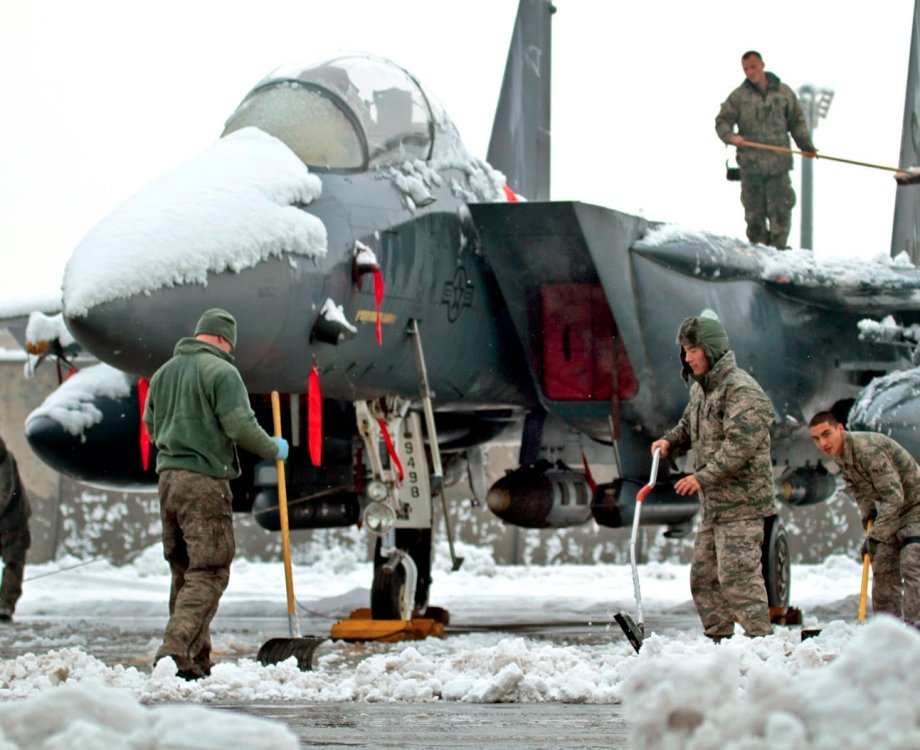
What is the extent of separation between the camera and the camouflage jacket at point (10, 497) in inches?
426

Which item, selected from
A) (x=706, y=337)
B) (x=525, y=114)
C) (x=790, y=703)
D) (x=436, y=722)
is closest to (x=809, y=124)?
(x=525, y=114)

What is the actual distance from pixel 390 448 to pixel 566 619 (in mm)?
3135

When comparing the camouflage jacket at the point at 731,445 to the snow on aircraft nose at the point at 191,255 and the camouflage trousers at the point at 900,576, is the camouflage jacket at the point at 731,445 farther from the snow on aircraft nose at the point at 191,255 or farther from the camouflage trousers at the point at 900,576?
the snow on aircraft nose at the point at 191,255

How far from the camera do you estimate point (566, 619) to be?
38.2ft

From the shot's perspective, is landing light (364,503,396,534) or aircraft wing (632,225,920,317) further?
aircraft wing (632,225,920,317)

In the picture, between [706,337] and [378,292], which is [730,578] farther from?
[378,292]

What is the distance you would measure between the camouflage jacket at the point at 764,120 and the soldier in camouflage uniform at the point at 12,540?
A: 17.2 feet

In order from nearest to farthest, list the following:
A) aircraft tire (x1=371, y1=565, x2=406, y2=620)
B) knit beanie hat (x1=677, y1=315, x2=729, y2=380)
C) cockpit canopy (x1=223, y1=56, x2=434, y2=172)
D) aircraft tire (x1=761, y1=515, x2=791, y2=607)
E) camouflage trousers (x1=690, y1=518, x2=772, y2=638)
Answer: camouflage trousers (x1=690, y1=518, x2=772, y2=638) → knit beanie hat (x1=677, y1=315, x2=729, y2=380) → cockpit canopy (x1=223, y1=56, x2=434, y2=172) → aircraft tire (x1=371, y1=565, x2=406, y2=620) → aircraft tire (x1=761, y1=515, x2=791, y2=607)

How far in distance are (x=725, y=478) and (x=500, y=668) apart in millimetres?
1265

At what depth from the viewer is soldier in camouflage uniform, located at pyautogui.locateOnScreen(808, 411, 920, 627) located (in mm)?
7121

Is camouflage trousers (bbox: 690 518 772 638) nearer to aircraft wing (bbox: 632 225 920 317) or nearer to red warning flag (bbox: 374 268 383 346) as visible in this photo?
red warning flag (bbox: 374 268 383 346)

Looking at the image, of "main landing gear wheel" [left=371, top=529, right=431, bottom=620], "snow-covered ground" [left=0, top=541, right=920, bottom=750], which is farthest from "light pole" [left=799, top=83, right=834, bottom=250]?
"main landing gear wheel" [left=371, top=529, right=431, bottom=620]

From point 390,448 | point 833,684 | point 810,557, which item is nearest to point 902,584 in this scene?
point 390,448

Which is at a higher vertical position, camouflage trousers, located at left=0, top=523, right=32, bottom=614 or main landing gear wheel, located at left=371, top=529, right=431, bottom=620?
main landing gear wheel, located at left=371, top=529, right=431, bottom=620
